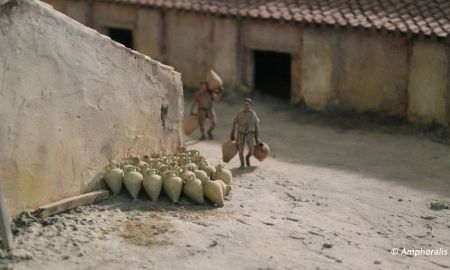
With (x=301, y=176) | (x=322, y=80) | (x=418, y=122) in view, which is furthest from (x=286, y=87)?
(x=301, y=176)

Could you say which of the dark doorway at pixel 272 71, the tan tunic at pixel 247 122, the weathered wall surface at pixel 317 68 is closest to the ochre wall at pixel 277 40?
the weathered wall surface at pixel 317 68

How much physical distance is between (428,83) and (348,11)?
2.08 metres

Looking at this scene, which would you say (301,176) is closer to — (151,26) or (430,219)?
(430,219)

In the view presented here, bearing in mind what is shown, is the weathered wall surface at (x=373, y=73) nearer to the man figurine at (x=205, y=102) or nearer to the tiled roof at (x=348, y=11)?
the tiled roof at (x=348, y=11)

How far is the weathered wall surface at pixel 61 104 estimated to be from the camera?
836 cm

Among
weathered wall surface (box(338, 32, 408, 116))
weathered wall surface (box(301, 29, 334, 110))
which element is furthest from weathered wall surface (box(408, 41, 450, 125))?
weathered wall surface (box(301, 29, 334, 110))

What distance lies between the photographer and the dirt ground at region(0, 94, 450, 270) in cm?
810

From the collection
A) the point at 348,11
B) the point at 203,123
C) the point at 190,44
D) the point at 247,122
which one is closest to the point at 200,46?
the point at 190,44

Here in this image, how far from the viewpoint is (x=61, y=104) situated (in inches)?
A: 349

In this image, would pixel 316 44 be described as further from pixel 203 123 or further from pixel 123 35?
pixel 123 35

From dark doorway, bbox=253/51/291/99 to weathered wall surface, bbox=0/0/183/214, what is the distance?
28.2ft

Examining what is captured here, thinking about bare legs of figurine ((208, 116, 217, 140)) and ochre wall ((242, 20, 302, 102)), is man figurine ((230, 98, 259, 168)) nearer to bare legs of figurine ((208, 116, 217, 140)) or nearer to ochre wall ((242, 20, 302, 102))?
bare legs of figurine ((208, 116, 217, 140))

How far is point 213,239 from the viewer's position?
28.2 ft

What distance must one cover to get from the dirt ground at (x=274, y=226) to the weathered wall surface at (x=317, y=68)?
12.1 feet
